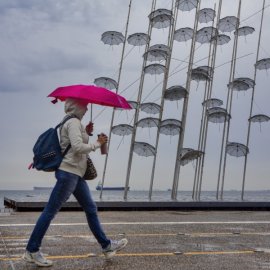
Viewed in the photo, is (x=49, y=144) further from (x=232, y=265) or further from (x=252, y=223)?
(x=252, y=223)

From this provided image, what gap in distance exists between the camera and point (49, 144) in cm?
550

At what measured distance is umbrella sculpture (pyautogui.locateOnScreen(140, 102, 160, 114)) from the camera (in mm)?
22938

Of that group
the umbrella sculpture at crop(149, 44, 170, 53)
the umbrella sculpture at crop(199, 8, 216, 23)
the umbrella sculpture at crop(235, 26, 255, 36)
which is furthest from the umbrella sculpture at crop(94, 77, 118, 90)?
the umbrella sculpture at crop(235, 26, 255, 36)

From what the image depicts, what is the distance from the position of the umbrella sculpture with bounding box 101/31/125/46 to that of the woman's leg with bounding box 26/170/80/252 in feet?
61.3

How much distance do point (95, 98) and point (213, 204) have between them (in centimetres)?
1215

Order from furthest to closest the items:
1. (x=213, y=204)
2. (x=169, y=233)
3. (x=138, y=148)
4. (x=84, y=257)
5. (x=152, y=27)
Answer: (x=152, y=27) → (x=138, y=148) → (x=213, y=204) → (x=169, y=233) → (x=84, y=257)

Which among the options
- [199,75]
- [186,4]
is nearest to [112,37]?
[186,4]

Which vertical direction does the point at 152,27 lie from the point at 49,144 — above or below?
above

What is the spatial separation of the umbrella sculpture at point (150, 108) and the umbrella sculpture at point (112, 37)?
333 centimetres

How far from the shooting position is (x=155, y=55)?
2339 cm

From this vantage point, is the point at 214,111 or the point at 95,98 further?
the point at 214,111

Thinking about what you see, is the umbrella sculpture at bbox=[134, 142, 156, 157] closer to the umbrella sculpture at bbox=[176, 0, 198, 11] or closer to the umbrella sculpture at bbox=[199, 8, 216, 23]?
the umbrella sculpture at bbox=[176, 0, 198, 11]

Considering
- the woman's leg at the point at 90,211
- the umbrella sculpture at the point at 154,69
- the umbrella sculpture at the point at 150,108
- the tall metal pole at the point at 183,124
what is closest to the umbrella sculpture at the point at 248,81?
the tall metal pole at the point at 183,124

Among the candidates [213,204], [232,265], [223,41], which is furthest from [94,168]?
[223,41]
